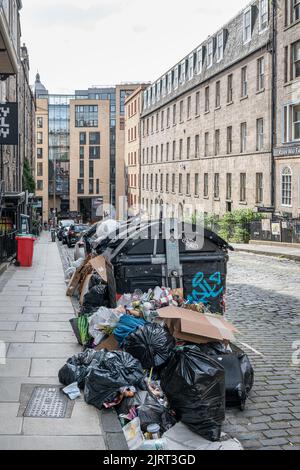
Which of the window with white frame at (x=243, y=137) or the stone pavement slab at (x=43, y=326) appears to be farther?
the window with white frame at (x=243, y=137)

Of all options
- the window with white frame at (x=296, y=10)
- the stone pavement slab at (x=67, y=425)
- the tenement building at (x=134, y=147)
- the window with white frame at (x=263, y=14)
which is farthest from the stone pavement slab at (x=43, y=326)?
the tenement building at (x=134, y=147)

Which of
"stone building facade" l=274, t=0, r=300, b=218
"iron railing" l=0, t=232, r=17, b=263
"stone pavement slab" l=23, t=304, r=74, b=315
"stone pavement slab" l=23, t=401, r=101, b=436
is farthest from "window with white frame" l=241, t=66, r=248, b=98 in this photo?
"stone pavement slab" l=23, t=401, r=101, b=436

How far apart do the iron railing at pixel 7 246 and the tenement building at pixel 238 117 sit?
14615mm

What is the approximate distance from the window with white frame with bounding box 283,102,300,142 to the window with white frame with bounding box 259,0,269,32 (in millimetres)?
5699

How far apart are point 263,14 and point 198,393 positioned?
102 ft

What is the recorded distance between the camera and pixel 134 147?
224ft

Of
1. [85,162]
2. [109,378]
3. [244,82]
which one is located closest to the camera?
[109,378]

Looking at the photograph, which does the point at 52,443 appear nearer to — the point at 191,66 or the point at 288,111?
the point at 288,111

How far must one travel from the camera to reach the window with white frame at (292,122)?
29000 millimetres

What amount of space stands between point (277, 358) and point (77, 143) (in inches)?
3424

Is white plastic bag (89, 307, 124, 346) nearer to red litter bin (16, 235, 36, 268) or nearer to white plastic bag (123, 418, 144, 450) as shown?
white plastic bag (123, 418, 144, 450)

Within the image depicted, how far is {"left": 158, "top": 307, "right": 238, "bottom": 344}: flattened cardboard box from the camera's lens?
20.4ft

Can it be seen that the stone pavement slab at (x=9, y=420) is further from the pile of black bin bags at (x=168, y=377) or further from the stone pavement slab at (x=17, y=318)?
the stone pavement slab at (x=17, y=318)

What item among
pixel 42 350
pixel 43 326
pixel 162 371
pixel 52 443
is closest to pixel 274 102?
pixel 43 326
